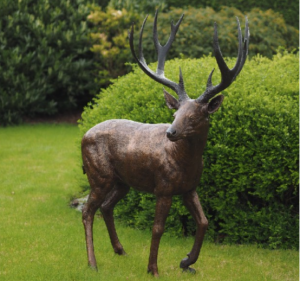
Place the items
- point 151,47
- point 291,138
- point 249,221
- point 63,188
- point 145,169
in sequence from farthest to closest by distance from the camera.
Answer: point 151,47 < point 63,188 < point 249,221 < point 291,138 < point 145,169

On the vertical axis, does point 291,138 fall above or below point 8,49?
above

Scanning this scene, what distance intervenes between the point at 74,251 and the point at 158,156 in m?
1.71

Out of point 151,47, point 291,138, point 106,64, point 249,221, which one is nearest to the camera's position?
point 291,138

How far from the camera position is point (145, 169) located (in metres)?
5.51

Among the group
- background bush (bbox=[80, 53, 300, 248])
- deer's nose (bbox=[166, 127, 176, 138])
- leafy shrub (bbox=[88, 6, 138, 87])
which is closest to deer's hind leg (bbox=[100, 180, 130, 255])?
background bush (bbox=[80, 53, 300, 248])

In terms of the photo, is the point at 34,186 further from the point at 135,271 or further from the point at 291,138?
Result: the point at 291,138

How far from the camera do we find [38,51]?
46.8 ft

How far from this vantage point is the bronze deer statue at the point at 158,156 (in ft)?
16.5

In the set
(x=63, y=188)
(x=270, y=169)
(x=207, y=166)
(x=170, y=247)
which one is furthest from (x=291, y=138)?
(x=63, y=188)

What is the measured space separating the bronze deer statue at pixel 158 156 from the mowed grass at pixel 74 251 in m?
0.25

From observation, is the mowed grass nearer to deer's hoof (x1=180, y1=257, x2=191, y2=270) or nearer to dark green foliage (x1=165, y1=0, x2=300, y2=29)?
deer's hoof (x1=180, y1=257, x2=191, y2=270)

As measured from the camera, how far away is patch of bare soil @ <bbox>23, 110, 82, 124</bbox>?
1554 cm

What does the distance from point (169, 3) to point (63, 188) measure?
8278mm

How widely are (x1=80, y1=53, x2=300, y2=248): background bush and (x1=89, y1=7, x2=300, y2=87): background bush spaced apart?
20.3ft
